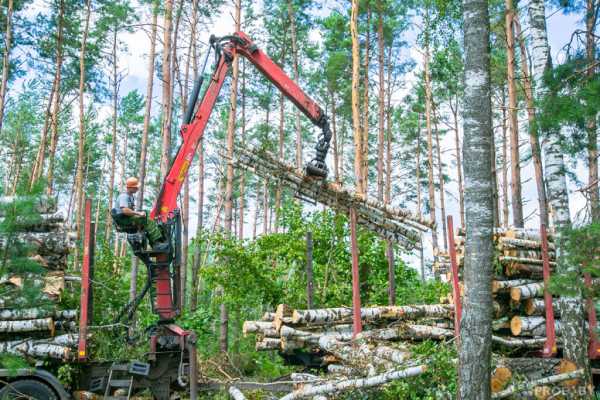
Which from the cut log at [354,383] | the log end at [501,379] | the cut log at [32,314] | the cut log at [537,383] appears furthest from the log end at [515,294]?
the cut log at [32,314]

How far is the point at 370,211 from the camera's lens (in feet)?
32.3

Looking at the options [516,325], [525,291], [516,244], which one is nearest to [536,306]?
[525,291]

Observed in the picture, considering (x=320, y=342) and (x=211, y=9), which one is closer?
(x=320, y=342)

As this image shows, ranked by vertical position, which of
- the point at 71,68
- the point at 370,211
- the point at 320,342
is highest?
the point at 71,68

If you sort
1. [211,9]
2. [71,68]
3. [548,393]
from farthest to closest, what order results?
[71,68]
[211,9]
[548,393]

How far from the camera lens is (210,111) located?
29.4 feet

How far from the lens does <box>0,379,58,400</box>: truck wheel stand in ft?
23.2

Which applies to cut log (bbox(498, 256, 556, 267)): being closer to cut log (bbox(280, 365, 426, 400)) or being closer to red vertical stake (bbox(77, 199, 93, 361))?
cut log (bbox(280, 365, 426, 400))

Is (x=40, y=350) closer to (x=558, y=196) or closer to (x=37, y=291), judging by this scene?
(x=37, y=291)

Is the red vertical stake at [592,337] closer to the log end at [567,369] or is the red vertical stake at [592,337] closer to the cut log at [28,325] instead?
the log end at [567,369]

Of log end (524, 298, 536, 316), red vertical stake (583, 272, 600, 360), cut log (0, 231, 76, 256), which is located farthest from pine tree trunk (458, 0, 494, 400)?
cut log (0, 231, 76, 256)

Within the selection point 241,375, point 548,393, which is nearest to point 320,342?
point 241,375

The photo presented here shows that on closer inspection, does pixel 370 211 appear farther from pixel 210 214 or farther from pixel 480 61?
pixel 210 214

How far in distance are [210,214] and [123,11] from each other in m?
27.2
